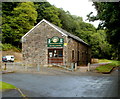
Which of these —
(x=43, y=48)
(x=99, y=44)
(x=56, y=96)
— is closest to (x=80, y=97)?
(x=56, y=96)

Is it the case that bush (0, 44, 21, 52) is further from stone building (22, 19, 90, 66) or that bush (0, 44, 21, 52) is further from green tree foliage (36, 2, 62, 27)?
stone building (22, 19, 90, 66)

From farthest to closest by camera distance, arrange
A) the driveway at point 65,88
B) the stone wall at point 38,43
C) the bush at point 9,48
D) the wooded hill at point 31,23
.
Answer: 1. the wooded hill at point 31,23
2. the bush at point 9,48
3. the stone wall at point 38,43
4. the driveway at point 65,88

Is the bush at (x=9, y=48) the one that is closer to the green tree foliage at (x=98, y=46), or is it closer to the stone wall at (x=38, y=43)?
the stone wall at (x=38, y=43)

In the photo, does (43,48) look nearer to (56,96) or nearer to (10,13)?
(56,96)

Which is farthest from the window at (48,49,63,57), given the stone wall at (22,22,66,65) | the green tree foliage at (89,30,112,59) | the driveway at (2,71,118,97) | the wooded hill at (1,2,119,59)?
the green tree foliage at (89,30,112,59)

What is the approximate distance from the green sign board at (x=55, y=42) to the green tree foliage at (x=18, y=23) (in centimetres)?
1952

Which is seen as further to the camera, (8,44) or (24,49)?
(8,44)

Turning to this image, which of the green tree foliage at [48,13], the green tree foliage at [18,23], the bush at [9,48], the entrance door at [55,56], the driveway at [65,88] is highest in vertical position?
the green tree foliage at [48,13]

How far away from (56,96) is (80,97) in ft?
3.59

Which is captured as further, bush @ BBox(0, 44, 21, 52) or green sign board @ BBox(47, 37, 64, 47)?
bush @ BBox(0, 44, 21, 52)

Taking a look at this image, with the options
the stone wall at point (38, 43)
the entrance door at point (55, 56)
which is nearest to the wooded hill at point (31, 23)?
the stone wall at point (38, 43)

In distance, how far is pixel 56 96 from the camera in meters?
7.91

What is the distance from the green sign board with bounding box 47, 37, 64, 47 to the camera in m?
26.1

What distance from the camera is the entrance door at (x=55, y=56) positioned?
26.3m
